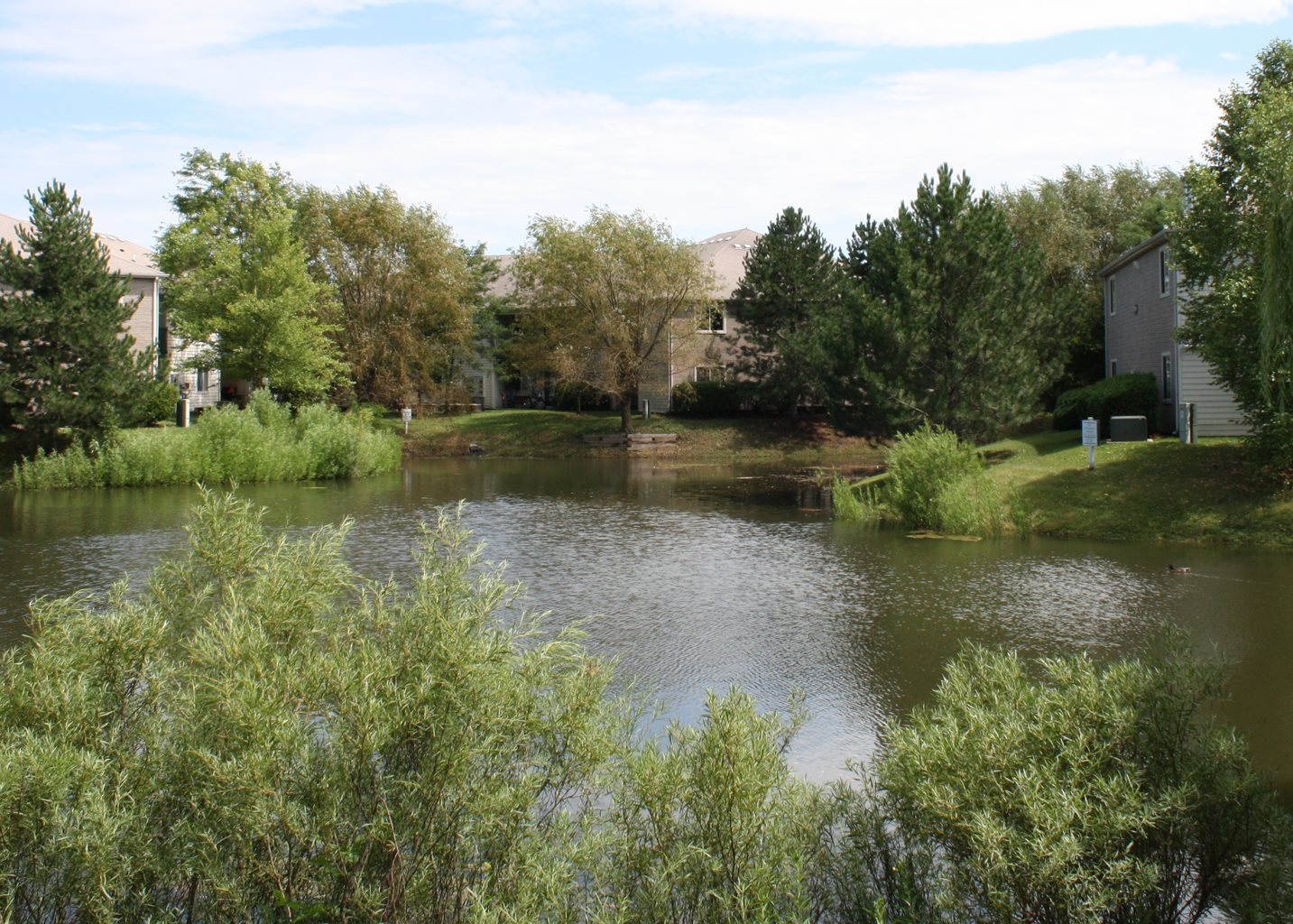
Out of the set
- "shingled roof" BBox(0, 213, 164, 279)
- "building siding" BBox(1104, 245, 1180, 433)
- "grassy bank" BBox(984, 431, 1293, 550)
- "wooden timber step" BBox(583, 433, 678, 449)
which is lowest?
"grassy bank" BBox(984, 431, 1293, 550)

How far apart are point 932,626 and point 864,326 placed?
1529 centimetres

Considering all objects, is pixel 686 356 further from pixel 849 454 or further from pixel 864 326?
pixel 864 326

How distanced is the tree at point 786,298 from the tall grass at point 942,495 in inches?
797

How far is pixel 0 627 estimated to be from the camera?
11922 mm

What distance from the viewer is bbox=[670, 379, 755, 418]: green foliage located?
46.2 m

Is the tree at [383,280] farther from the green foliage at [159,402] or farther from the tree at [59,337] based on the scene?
the tree at [59,337]

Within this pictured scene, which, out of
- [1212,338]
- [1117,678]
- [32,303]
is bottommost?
[1117,678]

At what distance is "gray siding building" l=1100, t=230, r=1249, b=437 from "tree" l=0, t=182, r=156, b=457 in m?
24.7

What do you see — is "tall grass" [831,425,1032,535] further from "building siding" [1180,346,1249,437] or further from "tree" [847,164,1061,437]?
"building siding" [1180,346,1249,437]

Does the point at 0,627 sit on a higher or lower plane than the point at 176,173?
lower

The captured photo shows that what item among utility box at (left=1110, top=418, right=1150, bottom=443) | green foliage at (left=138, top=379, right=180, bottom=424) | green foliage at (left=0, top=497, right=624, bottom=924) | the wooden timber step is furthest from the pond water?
the wooden timber step

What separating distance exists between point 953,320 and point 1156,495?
747 cm

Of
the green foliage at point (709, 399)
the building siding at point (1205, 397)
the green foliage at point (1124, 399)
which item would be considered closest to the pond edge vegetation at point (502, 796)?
the building siding at point (1205, 397)

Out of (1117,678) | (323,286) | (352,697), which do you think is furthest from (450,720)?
(323,286)
